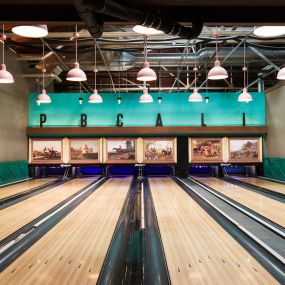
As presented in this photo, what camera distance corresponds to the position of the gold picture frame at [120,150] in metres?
12.9

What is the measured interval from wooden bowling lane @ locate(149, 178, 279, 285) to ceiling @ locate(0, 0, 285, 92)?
2.33 metres

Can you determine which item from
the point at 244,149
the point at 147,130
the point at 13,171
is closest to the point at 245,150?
the point at 244,149

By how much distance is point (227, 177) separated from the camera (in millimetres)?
12672

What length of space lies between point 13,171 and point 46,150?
1.79 metres

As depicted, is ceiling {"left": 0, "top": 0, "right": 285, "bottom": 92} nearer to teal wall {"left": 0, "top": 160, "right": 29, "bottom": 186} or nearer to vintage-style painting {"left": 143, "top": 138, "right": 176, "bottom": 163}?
vintage-style painting {"left": 143, "top": 138, "right": 176, "bottom": 163}

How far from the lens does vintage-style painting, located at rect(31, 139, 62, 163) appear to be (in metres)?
12.9

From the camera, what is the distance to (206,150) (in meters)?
12.9

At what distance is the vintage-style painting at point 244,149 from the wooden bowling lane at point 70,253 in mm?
7235

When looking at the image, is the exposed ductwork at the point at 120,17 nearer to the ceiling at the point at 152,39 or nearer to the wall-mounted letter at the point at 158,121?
the ceiling at the point at 152,39

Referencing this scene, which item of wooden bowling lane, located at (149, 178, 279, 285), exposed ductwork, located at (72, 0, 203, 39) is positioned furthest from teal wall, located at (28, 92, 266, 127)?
exposed ductwork, located at (72, 0, 203, 39)

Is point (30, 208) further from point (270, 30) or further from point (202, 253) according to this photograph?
point (270, 30)

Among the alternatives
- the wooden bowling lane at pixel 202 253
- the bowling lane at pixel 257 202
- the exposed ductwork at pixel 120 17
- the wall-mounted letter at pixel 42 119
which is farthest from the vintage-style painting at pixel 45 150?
the exposed ductwork at pixel 120 17

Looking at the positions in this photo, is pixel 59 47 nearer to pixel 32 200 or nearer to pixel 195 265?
pixel 32 200

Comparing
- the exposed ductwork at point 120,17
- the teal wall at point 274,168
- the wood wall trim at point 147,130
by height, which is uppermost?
the exposed ductwork at point 120,17
